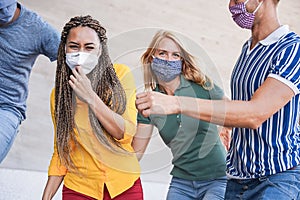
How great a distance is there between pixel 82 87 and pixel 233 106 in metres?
0.57

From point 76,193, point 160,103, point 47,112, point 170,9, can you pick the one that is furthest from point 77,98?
point 170,9

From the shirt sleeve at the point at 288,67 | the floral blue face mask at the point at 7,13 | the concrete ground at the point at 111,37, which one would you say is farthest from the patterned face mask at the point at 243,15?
the concrete ground at the point at 111,37

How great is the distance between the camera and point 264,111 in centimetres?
145

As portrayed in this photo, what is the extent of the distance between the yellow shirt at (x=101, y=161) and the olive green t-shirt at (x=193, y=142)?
0.44 ft

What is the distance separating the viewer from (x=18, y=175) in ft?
12.6

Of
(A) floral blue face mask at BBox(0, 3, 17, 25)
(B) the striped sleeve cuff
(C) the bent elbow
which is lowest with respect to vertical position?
(C) the bent elbow

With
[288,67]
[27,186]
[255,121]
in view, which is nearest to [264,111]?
[255,121]

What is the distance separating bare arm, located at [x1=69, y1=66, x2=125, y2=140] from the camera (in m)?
1.82

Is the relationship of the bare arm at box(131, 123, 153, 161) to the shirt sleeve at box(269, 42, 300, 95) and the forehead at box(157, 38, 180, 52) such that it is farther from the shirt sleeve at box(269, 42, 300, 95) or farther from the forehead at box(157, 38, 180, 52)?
the shirt sleeve at box(269, 42, 300, 95)

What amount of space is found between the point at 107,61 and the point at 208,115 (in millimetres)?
629

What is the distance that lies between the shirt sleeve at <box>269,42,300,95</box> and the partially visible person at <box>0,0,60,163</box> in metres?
0.94

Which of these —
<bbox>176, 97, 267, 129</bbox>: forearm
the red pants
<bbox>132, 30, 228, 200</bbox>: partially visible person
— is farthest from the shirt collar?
the red pants

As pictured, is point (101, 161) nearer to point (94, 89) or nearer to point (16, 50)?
point (94, 89)

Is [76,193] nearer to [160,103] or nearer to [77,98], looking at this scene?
[77,98]
